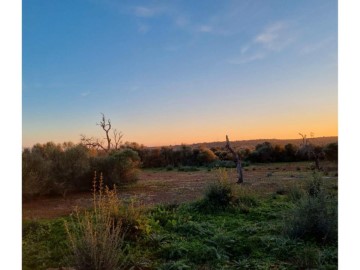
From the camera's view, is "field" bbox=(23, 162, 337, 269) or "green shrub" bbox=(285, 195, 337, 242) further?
"green shrub" bbox=(285, 195, 337, 242)

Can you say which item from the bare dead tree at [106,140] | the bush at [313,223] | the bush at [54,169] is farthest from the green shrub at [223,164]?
the bush at [313,223]

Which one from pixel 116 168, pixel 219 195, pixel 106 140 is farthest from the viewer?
pixel 116 168

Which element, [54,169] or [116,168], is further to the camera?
[116,168]

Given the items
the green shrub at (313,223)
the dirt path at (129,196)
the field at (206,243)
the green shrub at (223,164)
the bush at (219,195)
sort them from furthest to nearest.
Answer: the green shrub at (223,164), the dirt path at (129,196), the bush at (219,195), the green shrub at (313,223), the field at (206,243)

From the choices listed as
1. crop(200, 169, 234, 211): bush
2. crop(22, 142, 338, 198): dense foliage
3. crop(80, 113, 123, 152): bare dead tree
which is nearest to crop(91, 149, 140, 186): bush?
crop(22, 142, 338, 198): dense foliage

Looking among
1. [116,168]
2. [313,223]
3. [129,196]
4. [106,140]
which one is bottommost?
[129,196]

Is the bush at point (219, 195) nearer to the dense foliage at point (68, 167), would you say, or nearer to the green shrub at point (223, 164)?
the dense foliage at point (68, 167)

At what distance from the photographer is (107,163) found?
7.19 meters

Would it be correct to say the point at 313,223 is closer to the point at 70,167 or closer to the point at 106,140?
the point at 106,140

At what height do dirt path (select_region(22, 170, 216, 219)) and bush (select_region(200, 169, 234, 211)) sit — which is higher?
bush (select_region(200, 169, 234, 211))

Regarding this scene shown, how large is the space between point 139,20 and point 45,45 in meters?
0.83

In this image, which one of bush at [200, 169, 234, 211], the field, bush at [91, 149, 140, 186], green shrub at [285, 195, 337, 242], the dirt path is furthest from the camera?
bush at [91, 149, 140, 186]

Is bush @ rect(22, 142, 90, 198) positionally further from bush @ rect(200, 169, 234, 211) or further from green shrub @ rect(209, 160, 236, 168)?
green shrub @ rect(209, 160, 236, 168)

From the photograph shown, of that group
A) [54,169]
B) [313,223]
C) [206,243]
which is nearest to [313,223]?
[313,223]
